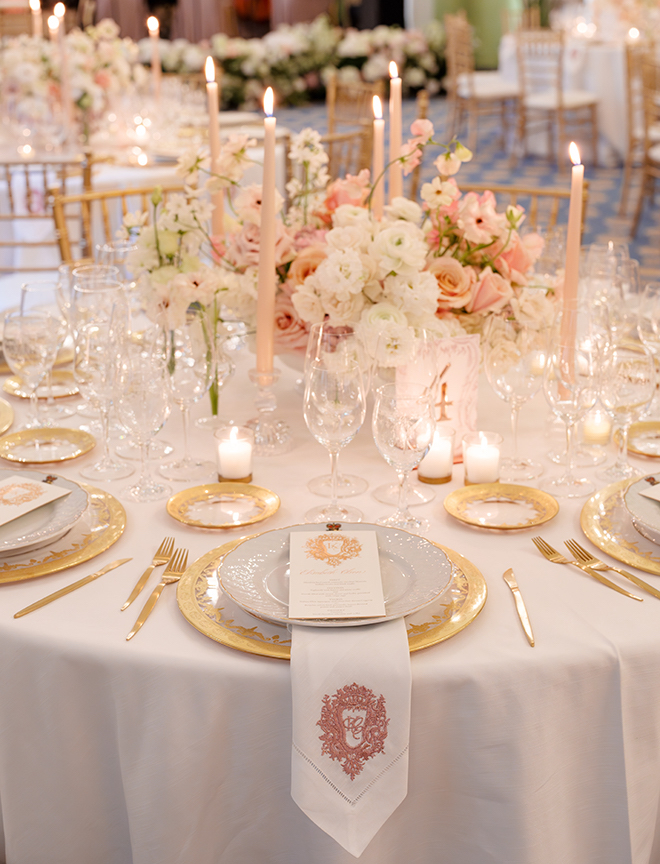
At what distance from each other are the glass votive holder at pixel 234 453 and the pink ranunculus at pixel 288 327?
0.25 m

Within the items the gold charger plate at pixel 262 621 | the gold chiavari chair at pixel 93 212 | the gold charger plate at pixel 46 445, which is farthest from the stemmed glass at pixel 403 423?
the gold chiavari chair at pixel 93 212

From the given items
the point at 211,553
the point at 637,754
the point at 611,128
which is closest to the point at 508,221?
the point at 211,553

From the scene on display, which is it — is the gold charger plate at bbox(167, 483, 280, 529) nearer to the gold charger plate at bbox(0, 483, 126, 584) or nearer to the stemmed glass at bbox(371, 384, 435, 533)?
the gold charger plate at bbox(0, 483, 126, 584)

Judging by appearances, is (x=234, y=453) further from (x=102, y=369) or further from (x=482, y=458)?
(x=482, y=458)

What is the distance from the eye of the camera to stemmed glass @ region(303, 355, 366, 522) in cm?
134

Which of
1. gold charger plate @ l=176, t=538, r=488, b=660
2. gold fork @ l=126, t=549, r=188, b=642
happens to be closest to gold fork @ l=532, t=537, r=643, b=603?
gold charger plate @ l=176, t=538, r=488, b=660

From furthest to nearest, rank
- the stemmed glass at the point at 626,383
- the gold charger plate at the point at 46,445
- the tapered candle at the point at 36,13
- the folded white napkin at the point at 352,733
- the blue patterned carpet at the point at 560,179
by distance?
1. the blue patterned carpet at the point at 560,179
2. the tapered candle at the point at 36,13
3. the gold charger plate at the point at 46,445
4. the stemmed glass at the point at 626,383
5. the folded white napkin at the point at 352,733

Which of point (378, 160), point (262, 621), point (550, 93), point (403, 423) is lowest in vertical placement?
point (262, 621)

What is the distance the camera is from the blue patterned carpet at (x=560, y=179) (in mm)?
6398

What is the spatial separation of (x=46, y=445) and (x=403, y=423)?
2.30 ft

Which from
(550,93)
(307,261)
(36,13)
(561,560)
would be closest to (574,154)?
(307,261)

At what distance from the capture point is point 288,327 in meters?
1.66

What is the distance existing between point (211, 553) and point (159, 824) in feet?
1.14

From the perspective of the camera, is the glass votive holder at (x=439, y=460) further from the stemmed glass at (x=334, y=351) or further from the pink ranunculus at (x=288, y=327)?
the pink ranunculus at (x=288, y=327)
